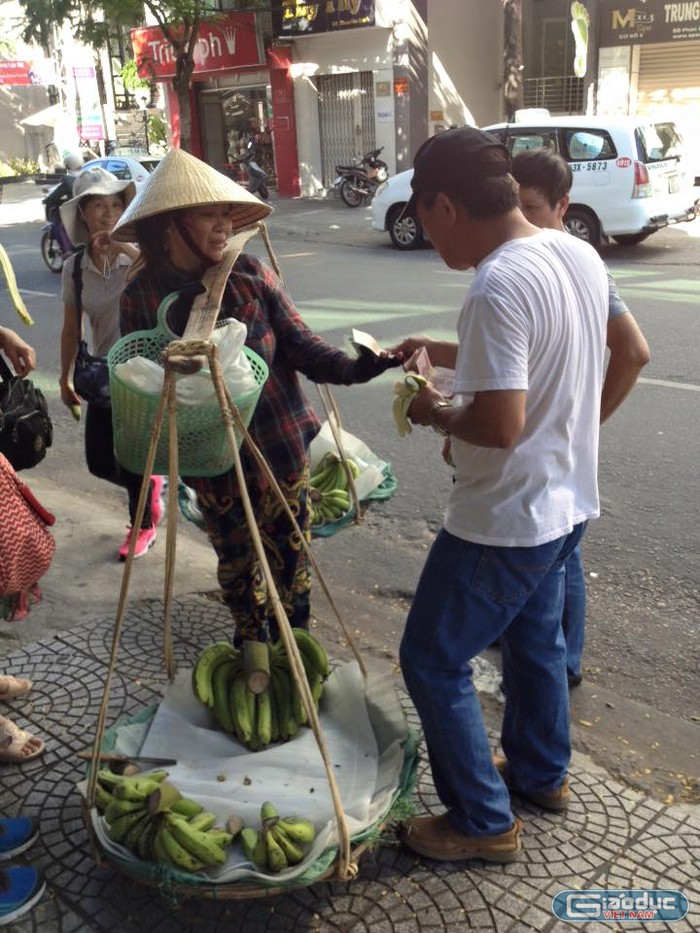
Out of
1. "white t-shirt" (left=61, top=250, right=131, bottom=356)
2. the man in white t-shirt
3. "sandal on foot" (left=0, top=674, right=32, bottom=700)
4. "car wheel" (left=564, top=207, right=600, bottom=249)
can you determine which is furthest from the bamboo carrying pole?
"car wheel" (left=564, top=207, right=600, bottom=249)

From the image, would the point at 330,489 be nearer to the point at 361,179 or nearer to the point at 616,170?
the point at 616,170

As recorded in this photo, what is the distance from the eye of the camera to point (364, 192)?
685 inches

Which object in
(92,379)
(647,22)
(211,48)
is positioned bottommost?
Answer: (92,379)

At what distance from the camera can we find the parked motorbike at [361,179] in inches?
683

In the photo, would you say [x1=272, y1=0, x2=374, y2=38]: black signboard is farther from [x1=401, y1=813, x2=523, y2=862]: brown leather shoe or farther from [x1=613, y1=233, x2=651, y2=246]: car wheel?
[x1=401, y1=813, x2=523, y2=862]: brown leather shoe

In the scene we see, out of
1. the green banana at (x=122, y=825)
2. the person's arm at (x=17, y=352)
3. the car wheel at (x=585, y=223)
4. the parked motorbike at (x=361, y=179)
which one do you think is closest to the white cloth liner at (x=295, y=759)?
the green banana at (x=122, y=825)

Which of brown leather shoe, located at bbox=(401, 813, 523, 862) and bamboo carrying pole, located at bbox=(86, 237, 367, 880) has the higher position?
bamboo carrying pole, located at bbox=(86, 237, 367, 880)

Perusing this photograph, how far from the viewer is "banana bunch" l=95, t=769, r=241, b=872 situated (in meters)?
1.93

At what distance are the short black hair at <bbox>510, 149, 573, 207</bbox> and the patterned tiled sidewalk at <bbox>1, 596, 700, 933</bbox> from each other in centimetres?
173

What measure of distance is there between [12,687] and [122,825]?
1.17m

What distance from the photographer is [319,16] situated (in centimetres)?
1812

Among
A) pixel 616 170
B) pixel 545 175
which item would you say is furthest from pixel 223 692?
pixel 616 170

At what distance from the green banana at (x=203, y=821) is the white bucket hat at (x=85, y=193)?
8.13 ft

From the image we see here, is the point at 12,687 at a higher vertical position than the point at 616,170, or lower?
lower
